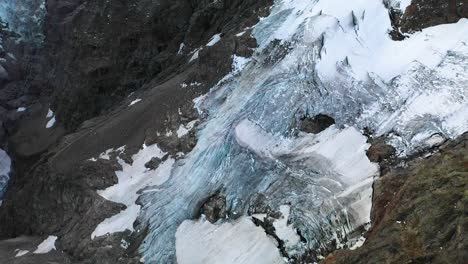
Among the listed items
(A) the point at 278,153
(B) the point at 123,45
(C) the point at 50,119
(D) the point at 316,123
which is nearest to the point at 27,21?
(C) the point at 50,119

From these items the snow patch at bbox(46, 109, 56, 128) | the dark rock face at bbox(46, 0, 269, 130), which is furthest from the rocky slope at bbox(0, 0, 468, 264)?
the snow patch at bbox(46, 109, 56, 128)

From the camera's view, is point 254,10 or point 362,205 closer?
point 362,205

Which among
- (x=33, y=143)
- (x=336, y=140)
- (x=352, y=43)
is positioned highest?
(x=352, y=43)

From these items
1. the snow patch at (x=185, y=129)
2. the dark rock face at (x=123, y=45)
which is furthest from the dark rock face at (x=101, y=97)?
the snow patch at (x=185, y=129)

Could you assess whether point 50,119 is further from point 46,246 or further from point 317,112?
point 317,112

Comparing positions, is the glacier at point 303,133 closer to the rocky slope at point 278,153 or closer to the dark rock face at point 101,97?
the rocky slope at point 278,153

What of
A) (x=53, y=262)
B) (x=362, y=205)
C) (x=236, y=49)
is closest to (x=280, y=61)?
(x=236, y=49)

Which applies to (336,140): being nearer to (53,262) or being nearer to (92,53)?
(53,262)

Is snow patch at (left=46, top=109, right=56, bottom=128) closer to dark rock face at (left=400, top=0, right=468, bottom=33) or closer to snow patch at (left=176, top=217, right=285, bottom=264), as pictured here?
snow patch at (left=176, top=217, right=285, bottom=264)
